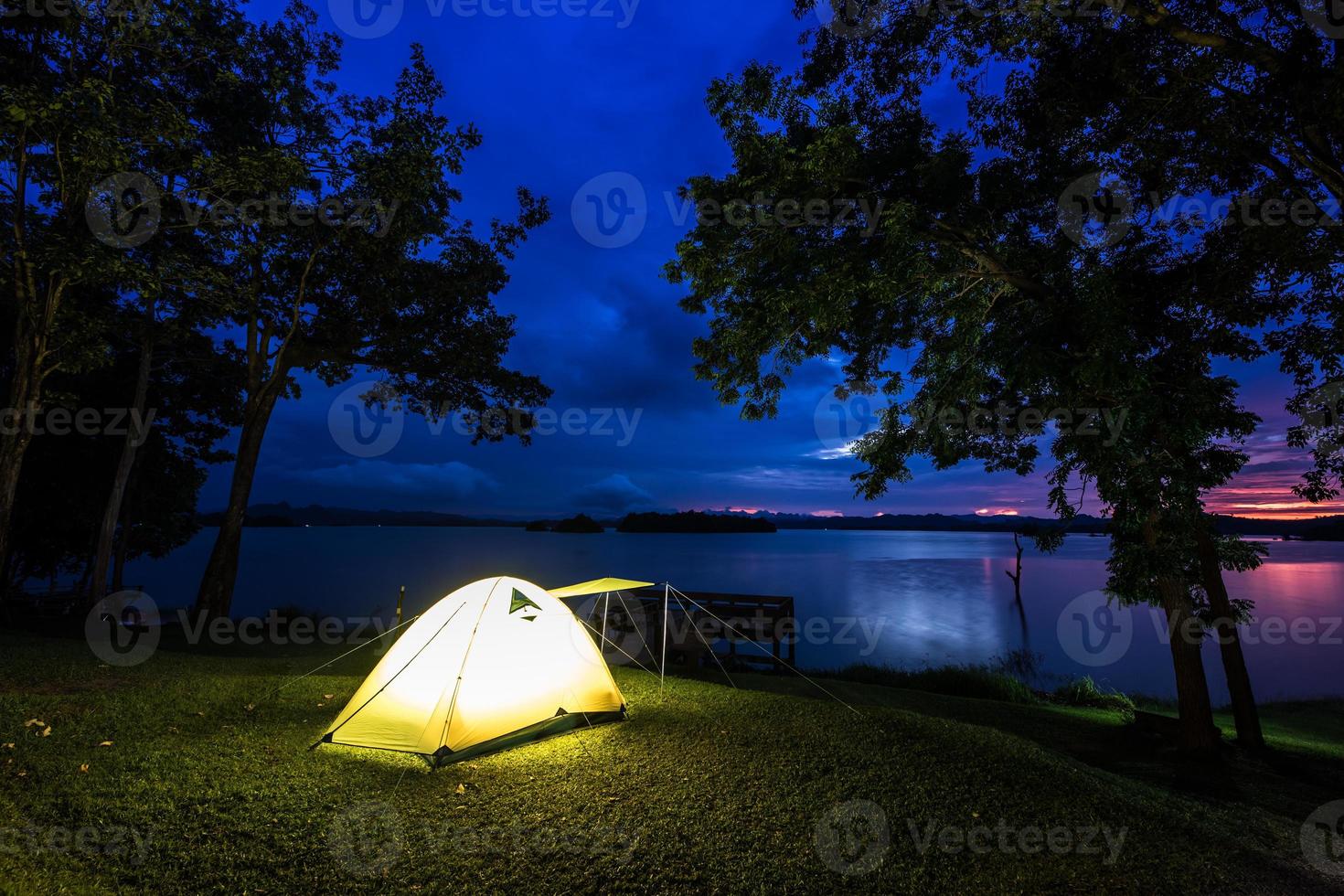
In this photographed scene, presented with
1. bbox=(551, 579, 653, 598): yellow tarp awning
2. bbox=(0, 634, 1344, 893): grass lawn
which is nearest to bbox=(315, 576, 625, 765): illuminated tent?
bbox=(0, 634, 1344, 893): grass lawn

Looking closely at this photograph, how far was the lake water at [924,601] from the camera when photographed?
18.2 metres

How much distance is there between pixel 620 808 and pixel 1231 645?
8349mm

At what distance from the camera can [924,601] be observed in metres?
32.2

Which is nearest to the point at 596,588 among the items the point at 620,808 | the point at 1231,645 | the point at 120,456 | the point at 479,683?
the point at 479,683

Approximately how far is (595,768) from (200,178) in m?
11.0

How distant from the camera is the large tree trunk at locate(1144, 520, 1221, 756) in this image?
263 inches

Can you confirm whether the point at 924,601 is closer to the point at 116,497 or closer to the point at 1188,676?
the point at 1188,676

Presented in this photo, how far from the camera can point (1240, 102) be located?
17.7ft

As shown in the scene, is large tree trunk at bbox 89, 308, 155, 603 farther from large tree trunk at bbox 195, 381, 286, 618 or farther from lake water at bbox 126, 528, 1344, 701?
lake water at bbox 126, 528, 1344, 701

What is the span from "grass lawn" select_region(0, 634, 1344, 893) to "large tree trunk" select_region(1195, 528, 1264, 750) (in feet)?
2.77

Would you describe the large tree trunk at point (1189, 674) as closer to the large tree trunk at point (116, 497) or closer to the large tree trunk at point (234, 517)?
the large tree trunk at point (234, 517)

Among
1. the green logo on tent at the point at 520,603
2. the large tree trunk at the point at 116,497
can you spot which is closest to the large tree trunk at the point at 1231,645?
the green logo on tent at the point at 520,603

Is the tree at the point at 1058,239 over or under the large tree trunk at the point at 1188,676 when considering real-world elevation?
over

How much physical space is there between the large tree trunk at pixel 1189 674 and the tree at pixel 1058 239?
3cm
